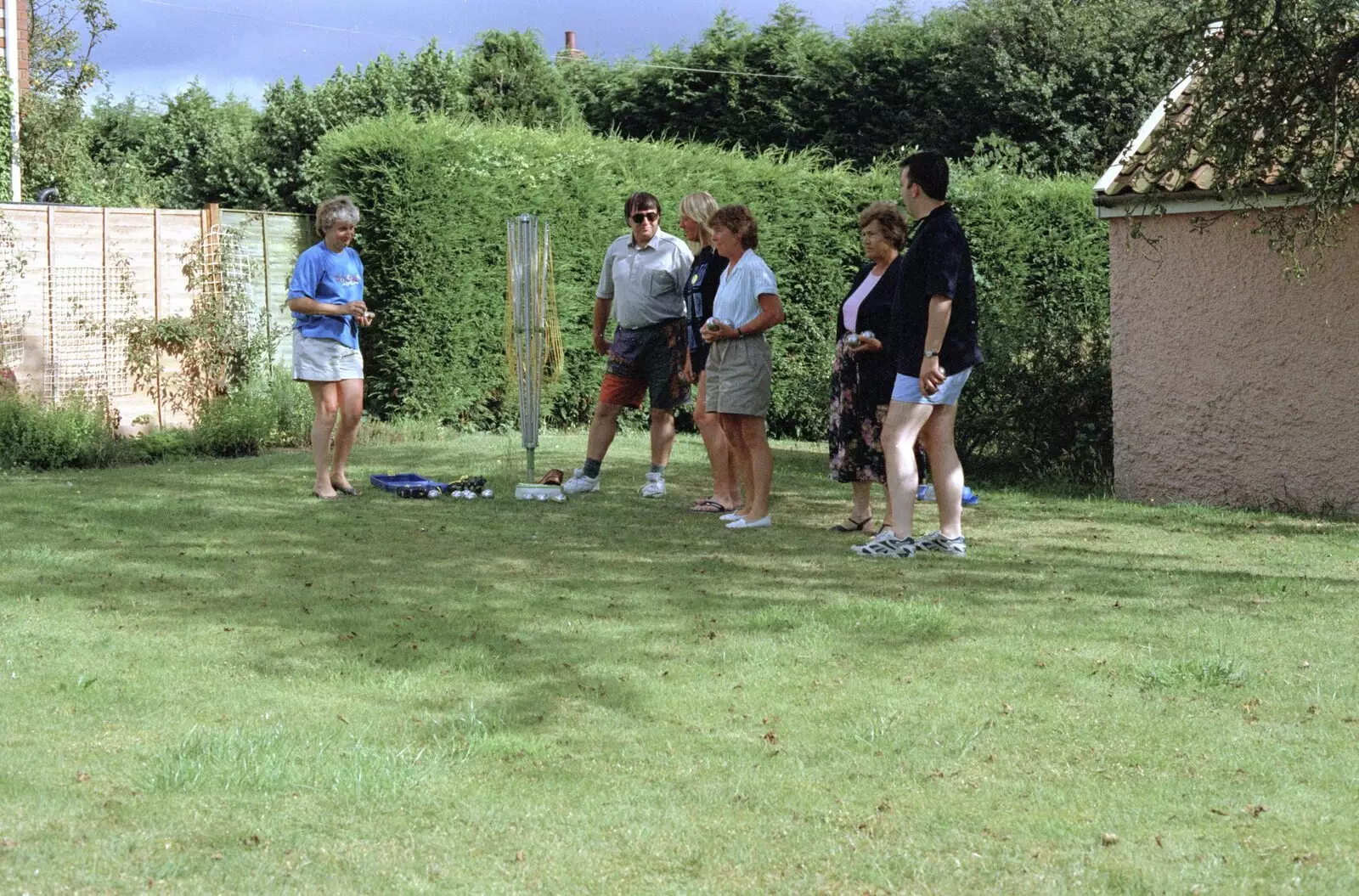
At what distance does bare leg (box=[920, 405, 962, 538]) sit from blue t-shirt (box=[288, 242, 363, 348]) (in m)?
3.81

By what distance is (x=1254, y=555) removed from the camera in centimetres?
798

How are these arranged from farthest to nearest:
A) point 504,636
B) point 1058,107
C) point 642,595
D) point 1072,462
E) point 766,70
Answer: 1. point 766,70
2. point 1058,107
3. point 1072,462
4. point 642,595
5. point 504,636

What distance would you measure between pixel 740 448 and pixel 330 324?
2723 mm

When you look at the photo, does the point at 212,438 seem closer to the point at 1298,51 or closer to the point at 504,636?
the point at 504,636

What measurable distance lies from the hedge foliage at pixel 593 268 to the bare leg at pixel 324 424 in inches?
166

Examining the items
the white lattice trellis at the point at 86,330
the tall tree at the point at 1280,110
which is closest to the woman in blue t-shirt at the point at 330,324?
the white lattice trellis at the point at 86,330

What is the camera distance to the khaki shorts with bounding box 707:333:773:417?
8641 mm

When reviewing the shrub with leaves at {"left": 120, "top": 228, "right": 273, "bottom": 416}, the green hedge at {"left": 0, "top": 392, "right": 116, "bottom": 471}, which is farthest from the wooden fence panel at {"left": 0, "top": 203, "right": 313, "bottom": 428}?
the green hedge at {"left": 0, "top": 392, "right": 116, "bottom": 471}

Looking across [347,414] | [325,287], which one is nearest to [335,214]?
[325,287]

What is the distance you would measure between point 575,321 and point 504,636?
31.3ft

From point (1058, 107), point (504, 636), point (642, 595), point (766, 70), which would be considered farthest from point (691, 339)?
point (766, 70)

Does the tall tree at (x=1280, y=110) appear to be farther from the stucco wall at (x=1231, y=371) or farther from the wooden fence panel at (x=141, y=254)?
the wooden fence panel at (x=141, y=254)

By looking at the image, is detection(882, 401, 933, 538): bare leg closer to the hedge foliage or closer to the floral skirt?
the floral skirt

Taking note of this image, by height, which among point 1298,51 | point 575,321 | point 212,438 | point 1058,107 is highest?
point 1058,107
